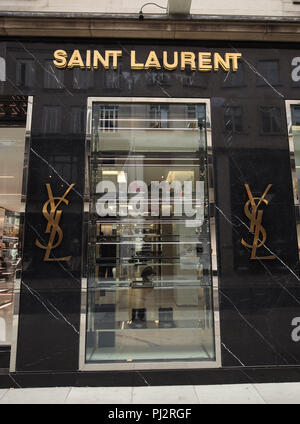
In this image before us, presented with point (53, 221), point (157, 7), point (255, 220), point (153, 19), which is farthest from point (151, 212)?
point (157, 7)

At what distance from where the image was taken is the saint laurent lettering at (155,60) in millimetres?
4961

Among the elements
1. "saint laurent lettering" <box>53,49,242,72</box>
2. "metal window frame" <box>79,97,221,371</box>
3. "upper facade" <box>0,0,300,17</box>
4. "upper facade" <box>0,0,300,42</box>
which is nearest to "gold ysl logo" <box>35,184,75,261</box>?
"metal window frame" <box>79,97,221,371</box>

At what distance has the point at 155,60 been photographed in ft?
16.5

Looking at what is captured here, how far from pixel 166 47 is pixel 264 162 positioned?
8.47 ft

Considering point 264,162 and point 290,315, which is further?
point 264,162

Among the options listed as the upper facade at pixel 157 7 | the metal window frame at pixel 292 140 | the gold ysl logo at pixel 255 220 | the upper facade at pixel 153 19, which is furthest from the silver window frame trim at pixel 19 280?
the metal window frame at pixel 292 140

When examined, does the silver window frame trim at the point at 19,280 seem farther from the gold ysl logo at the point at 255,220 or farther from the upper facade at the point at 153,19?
the gold ysl logo at the point at 255,220

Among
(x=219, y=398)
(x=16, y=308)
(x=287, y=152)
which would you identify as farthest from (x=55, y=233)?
(x=287, y=152)

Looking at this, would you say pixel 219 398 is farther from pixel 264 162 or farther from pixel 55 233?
pixel 264 162

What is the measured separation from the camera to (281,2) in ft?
17.0

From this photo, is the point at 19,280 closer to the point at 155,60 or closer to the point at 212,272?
the point at 212,272

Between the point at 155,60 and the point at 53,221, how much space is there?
10.5ft

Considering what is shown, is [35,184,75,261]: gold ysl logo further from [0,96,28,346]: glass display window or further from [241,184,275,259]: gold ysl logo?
[241,184,275,259]: gold ysl logo

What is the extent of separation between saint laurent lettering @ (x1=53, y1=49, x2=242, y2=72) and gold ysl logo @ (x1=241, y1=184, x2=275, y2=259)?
86.6 inches
